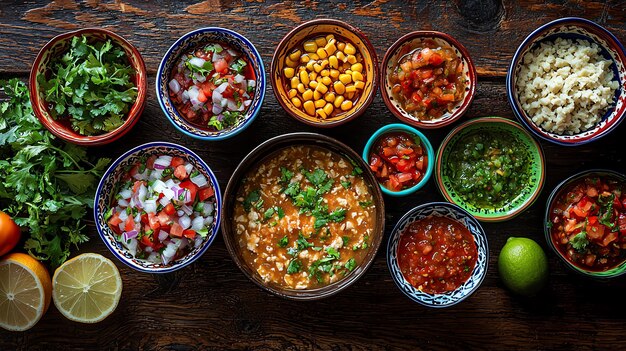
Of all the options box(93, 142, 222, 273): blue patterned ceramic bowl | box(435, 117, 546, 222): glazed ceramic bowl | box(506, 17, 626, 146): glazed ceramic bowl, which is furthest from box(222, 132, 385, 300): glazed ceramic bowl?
box(506, 17, 626, 146): glazed ceramic bowl

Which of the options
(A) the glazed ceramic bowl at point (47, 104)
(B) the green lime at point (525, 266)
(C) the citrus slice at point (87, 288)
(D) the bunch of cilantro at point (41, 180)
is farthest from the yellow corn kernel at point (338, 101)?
(C) the citrus slice at point (87, 288)

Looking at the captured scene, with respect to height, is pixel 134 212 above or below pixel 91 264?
above

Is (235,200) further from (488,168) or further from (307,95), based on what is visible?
(488,168)

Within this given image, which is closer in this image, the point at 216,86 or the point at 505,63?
the point at 216,86

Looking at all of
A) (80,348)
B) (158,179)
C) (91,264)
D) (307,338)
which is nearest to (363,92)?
(158,179)

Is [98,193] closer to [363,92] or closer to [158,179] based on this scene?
[158,179]

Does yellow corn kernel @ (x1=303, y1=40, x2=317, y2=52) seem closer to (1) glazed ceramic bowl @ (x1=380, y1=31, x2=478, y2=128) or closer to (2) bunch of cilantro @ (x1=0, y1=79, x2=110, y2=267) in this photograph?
(1) glazed ceramic bowl @ (x1=380, y1=31, x2=478, y2=128)
